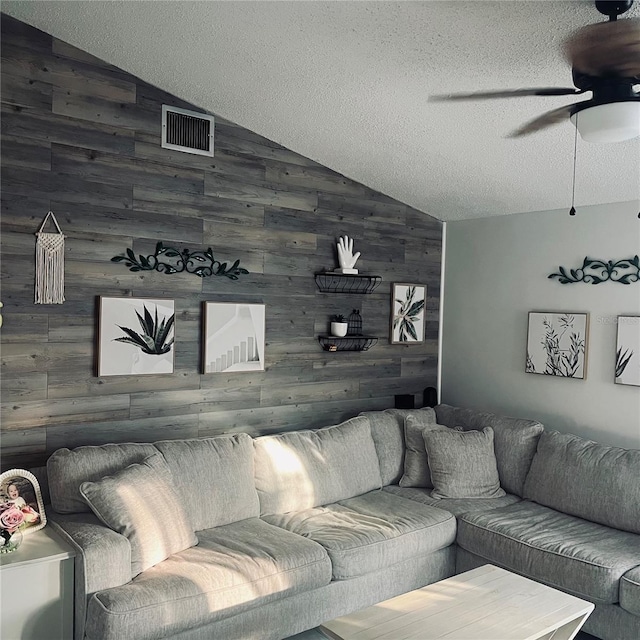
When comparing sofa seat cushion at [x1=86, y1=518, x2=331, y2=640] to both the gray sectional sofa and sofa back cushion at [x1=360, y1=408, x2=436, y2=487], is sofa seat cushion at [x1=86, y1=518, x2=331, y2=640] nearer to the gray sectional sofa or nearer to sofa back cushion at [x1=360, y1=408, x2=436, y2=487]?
the gray sectional sofa

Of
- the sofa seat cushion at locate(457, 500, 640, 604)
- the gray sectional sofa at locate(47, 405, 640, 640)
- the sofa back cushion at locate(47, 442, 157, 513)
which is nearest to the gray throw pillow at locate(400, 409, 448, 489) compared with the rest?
the gray sectional sofa at locate(47, 405, 640, 640)

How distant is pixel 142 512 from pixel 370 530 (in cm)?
123

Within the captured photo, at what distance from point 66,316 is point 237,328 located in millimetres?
1015

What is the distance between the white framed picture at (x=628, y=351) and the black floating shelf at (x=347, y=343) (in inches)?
62.3

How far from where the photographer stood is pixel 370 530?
11.5 ft

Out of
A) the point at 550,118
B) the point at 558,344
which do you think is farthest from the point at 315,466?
the point at 550,118

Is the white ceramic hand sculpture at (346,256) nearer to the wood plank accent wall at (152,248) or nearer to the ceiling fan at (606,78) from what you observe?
the wood plank accent wall at (152,248)

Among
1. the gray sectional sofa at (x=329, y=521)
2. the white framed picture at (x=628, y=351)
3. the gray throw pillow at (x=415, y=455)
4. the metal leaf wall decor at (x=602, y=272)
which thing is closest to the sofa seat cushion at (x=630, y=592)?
the gray sectional sofa at (x=329, y=521)

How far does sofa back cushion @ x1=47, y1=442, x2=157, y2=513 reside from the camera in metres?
3.10

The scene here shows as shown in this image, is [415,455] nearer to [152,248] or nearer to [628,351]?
[628,351]

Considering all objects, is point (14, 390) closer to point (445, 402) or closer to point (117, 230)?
point (117, 230)

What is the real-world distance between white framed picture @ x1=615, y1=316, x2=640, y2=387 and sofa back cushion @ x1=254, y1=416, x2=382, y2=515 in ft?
5.23

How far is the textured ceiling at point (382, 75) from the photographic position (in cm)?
265

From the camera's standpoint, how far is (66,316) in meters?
3.43
